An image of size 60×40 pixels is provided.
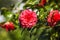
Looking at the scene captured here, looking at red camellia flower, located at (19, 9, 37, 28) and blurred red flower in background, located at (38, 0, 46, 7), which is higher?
blurred red flower in background, located at (38, 0, 46, 7)

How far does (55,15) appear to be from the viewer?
2.92ft

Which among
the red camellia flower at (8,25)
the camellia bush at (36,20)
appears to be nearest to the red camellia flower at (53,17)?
the camellia bush at (36,20)

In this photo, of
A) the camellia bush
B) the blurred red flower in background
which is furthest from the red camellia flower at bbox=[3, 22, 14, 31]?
the blurred red flower in background

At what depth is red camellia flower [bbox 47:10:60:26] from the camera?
34.0 inches

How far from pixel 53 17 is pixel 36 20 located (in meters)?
0.08

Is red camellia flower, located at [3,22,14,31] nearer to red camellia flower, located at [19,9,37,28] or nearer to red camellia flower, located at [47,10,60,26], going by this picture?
red camellia flower, located at [19,9,37,28]

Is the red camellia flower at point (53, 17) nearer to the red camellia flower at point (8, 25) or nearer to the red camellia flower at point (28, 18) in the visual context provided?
the red camellia flower at point (28, 18)

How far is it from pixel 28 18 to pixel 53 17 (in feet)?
0.35

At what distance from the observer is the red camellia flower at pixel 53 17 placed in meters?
0.86

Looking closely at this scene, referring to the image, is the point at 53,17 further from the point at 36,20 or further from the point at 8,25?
the point at 8,25

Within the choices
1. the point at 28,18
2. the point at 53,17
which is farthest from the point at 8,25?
the point at 53,17

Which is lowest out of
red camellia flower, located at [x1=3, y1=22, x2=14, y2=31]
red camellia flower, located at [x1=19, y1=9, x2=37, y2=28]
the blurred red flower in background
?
red camellia flower, located at [x1=3, y1=22, x2=14, y2=31]

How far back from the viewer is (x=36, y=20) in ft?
3.01

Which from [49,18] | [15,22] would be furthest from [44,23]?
[15,22]
